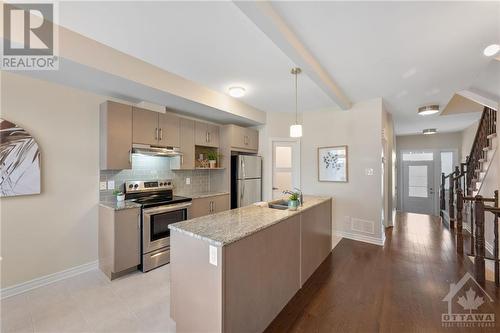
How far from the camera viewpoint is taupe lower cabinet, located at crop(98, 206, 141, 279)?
2.69 m

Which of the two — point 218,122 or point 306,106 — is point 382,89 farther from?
point 218,122

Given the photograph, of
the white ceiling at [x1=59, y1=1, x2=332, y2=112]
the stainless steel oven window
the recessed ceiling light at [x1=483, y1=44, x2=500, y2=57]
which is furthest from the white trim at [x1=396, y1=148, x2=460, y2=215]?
the stainless steel oven window

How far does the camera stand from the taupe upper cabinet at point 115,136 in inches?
113

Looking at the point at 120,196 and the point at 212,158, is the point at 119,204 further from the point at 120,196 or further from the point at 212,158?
the point at 212,158

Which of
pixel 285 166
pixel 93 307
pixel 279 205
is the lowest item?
pixel 93 307

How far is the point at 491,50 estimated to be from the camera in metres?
2.36

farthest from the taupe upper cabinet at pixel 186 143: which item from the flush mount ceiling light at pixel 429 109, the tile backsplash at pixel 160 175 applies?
the flush mount ceiling light at pixel 429 109

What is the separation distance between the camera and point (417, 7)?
1.72 metres

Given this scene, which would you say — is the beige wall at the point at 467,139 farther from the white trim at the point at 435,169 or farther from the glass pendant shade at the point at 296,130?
the glass pendant shade at the point at 296,130

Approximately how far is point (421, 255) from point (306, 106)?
324 centimetres

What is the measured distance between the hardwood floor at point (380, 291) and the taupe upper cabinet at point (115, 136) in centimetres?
271

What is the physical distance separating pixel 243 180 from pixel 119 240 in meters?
2.43

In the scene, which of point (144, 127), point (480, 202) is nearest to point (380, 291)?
point (480, 202)

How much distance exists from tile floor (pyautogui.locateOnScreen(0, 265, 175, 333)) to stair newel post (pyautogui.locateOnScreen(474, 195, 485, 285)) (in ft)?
11.6
